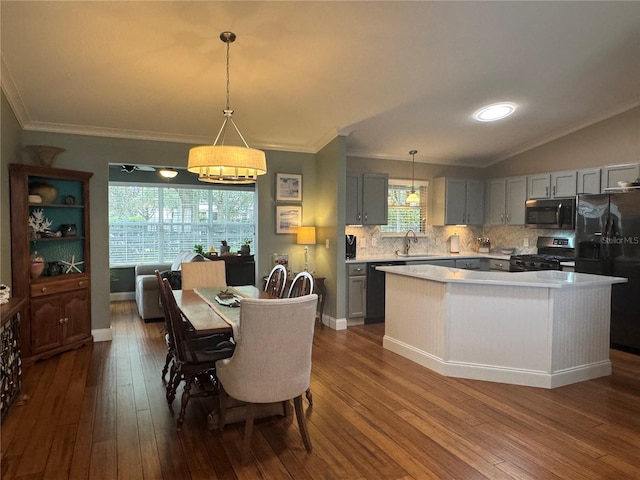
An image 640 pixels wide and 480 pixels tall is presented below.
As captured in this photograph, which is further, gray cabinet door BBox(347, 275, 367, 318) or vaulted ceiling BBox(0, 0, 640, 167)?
gray cabinet door BBox(347, 275, 367, 318)

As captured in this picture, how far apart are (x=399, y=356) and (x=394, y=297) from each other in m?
0.61

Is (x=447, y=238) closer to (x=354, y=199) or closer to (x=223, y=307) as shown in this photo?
(x=354, y=199)

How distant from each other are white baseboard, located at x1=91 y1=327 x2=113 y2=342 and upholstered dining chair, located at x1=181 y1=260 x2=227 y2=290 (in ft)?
4.59

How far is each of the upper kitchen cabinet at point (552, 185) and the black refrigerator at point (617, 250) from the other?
797 mm

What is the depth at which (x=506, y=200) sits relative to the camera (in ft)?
→ 21.4

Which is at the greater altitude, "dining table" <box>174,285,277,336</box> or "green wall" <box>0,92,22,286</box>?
"green wall" <box>0,92,22,286</box>

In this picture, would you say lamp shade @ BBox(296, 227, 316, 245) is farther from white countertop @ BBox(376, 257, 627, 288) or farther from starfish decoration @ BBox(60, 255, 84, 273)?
starfish decoration @ BBox(60, 255, 84, 273)

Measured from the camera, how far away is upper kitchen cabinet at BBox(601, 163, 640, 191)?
4832 mm

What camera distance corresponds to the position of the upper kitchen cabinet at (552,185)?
18.1ft

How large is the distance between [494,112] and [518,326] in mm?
2838

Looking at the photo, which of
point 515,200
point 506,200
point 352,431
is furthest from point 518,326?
point 506,200

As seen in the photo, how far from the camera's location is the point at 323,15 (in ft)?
9.75

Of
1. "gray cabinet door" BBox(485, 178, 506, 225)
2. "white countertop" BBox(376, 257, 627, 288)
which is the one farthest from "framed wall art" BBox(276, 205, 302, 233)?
→ "gray cabinet door" BBox(485, 178, 506, 225)

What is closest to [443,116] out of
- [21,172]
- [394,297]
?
[394,297]
